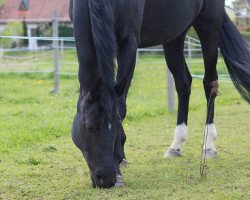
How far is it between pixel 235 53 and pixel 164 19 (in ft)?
4.08

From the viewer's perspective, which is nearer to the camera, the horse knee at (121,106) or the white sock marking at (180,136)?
the horse knee at (121,106)

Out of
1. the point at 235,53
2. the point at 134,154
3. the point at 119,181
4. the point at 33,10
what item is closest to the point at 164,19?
the point at 235,53

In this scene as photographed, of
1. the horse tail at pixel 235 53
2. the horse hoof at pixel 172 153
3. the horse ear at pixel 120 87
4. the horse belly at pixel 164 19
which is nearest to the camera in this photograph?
the horse ear at pixel 120 87

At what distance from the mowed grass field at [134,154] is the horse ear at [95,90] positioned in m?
0.67

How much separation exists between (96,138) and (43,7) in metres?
28.4

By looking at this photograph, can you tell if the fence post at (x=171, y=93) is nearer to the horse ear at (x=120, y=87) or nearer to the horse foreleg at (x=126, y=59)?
the horse foreleg at (x=126, y=59)

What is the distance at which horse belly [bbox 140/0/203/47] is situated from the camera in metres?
4.86

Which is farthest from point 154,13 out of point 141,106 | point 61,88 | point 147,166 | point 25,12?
point 25,12

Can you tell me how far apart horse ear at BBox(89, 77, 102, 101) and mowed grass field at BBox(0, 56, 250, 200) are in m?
0.67

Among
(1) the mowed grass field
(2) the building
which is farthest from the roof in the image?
(1) the mowed grass field

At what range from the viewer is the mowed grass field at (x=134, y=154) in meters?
4.13

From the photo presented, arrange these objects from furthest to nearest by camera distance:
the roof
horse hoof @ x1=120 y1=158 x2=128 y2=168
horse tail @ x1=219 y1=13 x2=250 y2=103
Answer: the roof
horse tail @ x1=219 y1=13 x2=250 y2=103
horse hoof @ x1=120 y1=158 x2=128 y2=168

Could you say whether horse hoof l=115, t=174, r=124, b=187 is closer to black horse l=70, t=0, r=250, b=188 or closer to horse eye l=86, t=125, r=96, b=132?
black horse l=70, t=0, r=250, b=188

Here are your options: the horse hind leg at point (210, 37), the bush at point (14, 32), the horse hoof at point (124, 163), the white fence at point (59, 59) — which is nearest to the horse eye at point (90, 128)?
the horse hoof at point (124, 163)
